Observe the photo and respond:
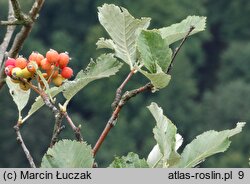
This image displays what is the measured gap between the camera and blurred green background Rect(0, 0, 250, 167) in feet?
203

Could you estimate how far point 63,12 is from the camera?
88312 millimetres

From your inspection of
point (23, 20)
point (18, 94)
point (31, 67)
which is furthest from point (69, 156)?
point (23, 20)

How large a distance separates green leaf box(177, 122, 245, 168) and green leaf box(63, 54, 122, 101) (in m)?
0.33

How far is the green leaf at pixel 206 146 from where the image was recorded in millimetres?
2523

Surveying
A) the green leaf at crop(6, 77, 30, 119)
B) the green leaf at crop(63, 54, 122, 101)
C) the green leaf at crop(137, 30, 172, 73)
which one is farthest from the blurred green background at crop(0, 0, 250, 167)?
the green leaf at crop(137, 30, 172, 73)

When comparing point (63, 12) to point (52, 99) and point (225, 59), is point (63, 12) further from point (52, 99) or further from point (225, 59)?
point (52, 99)

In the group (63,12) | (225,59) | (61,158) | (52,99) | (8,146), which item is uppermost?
(63,12)

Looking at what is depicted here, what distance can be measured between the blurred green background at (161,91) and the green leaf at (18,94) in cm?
5525

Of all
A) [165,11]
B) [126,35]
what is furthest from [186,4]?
[126,35]

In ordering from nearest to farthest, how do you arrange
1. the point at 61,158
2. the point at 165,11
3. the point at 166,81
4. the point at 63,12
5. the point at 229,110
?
the point at 61,158 < the point at 166,81 < the point at 229,110 < the point at 165,11 < the point at 63,12

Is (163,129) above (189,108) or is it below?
below

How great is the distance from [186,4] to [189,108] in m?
10.8

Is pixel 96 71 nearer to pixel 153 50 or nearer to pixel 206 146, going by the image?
pixel 153 50

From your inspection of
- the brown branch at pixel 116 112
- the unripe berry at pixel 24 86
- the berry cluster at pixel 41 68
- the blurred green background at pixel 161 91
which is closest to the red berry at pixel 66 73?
the berry cluster at pixel 41 68
